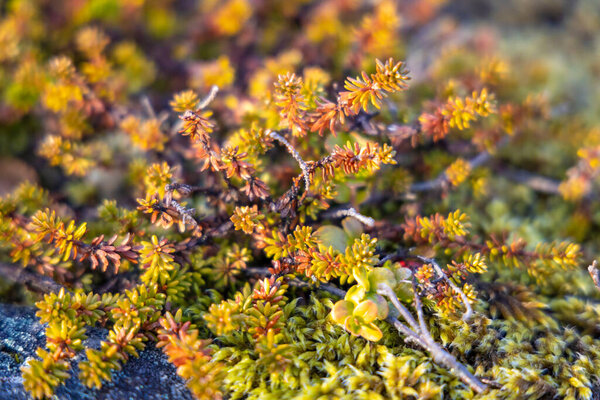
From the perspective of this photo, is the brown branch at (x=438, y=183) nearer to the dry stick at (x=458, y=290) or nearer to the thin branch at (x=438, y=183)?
the thin branch at (x=438, y=183)

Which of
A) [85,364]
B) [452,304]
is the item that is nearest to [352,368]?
[452,304]

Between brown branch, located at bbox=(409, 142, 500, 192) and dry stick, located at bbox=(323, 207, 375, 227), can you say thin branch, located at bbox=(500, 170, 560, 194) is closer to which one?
brown branch, located at bbox=(409, 142, 500, 192)

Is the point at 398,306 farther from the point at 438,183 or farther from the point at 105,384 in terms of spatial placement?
the point at 105,384

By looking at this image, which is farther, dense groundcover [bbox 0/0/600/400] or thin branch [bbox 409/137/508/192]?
thin branch [bbox 409/137/508/192]

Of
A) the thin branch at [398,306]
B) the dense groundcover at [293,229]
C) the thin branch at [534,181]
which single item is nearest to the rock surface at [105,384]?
the dense groundcover at [293,229]

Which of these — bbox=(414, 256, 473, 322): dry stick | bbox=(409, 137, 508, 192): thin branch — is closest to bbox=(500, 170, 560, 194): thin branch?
bbox=(409, 137, 508, 192): thin branch

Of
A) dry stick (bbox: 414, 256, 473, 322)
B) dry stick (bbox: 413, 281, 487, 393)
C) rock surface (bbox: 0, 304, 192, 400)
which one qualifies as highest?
rock surface (bbox: 0, 304, 192, 400)
